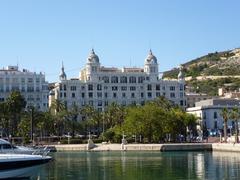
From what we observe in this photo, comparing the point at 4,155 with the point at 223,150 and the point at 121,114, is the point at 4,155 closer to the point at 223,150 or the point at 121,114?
the point at 223,150

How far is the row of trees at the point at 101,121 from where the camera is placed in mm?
135500

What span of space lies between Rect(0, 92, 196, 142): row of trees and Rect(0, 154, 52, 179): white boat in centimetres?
7473

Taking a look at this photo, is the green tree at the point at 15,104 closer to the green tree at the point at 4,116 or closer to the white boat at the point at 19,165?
the green tree at the point at 4,116

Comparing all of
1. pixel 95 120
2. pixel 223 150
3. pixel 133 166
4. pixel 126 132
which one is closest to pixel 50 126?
pixel 95 120

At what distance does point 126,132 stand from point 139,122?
4374 millimetres

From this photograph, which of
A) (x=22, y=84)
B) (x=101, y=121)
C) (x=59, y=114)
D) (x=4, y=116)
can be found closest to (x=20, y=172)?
(x=4, y=116)

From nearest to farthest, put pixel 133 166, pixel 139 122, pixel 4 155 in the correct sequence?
pixel 4 155 < pixel 133 166 < pixel 139 122

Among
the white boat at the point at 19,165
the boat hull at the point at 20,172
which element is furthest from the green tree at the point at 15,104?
the white boat at the point at 19,165

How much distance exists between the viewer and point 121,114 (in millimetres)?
160125

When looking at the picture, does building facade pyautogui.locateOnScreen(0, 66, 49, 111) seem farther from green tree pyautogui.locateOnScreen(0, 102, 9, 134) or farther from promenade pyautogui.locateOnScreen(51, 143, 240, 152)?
promenade pyautogui.locateOnScreen(51, 143, 240, 152)

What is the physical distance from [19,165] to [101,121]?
104432mm

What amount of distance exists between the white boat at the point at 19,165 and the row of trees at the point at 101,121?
2942 inches

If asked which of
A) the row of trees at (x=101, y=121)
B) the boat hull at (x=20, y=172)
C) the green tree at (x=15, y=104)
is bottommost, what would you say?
the boat hull at (x=20, y=172)

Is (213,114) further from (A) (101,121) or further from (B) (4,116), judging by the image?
(B) (4,116)
